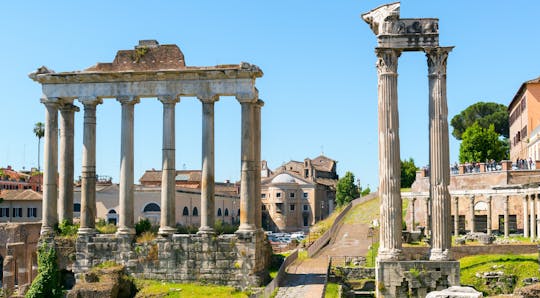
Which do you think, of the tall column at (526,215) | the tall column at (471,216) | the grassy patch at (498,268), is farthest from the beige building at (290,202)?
the grassy patch at (498,268)

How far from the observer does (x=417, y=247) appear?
41000 mm

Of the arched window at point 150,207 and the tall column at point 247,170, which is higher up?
the tall column at point 247,170

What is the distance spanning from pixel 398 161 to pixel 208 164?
914 centimetres

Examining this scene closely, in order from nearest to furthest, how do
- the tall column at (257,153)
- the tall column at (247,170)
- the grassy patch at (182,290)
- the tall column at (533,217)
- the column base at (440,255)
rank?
the column base at (440,255), the grassy patch at (182,290), the tall column at (247,170), the tall column at (257,153), the tall column at (533,217)

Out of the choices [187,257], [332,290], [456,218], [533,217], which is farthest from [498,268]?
[456,218]

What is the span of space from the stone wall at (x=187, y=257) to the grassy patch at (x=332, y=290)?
2864mm

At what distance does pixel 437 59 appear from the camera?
86.0 ft

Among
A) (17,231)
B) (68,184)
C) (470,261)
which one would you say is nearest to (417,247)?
(470,261)

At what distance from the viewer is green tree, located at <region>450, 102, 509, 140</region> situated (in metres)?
93.9

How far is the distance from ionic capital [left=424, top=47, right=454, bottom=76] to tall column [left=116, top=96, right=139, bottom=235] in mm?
13436

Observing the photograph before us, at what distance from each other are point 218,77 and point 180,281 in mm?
9182

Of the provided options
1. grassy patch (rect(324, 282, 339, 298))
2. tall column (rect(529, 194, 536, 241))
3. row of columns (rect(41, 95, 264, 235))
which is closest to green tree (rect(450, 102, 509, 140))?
tall column (rect(529, 194, 536, 241))

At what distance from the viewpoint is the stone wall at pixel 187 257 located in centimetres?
2998

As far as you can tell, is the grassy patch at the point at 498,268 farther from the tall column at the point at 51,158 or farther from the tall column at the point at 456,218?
the tall column at the point at 51,158
